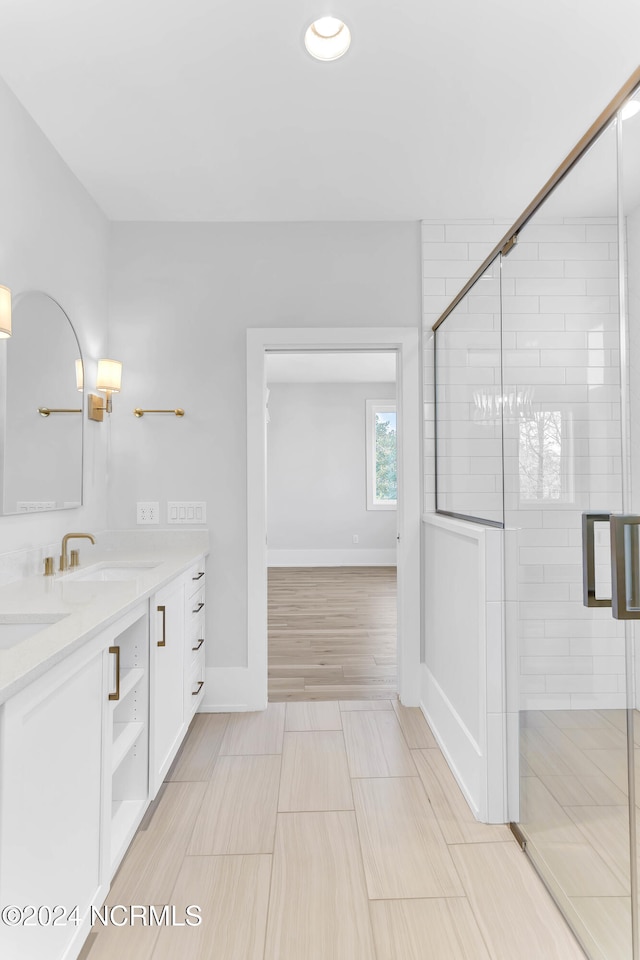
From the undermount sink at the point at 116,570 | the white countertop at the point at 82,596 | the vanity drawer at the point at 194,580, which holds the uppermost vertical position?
the white countertop at the point at 82,596

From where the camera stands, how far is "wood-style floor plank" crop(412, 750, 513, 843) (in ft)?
6.33

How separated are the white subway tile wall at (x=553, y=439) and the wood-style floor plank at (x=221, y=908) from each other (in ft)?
3.26

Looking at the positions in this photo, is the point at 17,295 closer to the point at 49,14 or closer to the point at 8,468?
the point at 8,468

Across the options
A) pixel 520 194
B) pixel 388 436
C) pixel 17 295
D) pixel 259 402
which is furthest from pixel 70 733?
pixel 388 436

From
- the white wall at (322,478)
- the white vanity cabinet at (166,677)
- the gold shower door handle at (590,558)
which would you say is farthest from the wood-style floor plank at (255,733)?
the white wall at (322,478)

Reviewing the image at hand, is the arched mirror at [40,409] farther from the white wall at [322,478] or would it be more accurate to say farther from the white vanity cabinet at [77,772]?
the white wall at [322,478]

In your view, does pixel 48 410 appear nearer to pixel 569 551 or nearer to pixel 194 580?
pixel 194 580

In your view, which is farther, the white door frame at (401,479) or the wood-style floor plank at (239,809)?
the white door frame at (401,479)

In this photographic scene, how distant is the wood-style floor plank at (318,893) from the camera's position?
147 centimetres

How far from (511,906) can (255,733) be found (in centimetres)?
143

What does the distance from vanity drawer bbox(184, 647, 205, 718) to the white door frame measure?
0.26 metres

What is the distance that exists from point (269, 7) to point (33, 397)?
1530 millimetres

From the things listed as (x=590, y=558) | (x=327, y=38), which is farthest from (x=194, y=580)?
(x=327, y=38)

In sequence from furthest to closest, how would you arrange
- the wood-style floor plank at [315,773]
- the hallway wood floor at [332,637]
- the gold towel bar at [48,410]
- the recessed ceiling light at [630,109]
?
1. the hallway wood floor at [332,637]
2. the gold towel bar at [48,410]
3. the wood-style floor plank at [315,773]
4. the recessed ceiling light at [630,109]
